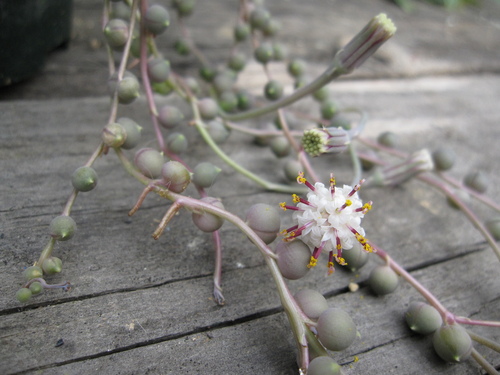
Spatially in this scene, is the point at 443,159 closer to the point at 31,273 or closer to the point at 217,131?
the point at 217,131

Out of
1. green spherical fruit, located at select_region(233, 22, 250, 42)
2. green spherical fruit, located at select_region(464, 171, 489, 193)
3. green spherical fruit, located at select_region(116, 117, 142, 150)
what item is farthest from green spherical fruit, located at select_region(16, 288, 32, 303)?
Answer: green spherical fruit, located at select_region(464, 171, 489, 193)

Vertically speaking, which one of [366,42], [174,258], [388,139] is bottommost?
[174,258]

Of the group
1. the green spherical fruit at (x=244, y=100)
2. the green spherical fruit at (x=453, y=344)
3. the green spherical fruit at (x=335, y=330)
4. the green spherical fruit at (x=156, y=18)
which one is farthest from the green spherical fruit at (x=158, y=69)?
the green spherical fruit at (x=453, y=344)

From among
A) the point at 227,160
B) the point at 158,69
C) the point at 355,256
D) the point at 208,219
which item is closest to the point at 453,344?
the point at 355,256

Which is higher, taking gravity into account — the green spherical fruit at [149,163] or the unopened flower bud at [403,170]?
the green spherical fruit at [149,163]

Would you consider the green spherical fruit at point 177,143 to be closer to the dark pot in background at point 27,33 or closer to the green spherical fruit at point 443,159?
the dark pot in background at point 27,33

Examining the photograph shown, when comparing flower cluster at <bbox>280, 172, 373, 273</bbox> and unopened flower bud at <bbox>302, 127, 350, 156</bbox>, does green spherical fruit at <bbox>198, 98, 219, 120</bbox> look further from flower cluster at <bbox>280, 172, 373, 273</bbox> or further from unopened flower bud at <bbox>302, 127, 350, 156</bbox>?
flower cluster at <bbox>280, 172, 373, 273</bbox>
